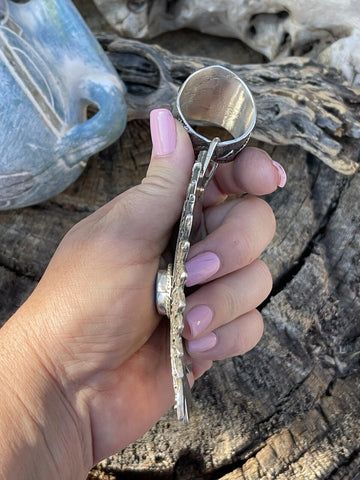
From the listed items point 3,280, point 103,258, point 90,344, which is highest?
point 103,258

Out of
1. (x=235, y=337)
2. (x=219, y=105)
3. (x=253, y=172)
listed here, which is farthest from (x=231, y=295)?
(x=219, y=105)

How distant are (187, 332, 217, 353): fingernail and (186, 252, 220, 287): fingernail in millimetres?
88

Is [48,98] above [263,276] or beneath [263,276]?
above

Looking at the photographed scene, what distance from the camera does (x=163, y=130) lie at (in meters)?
0.64

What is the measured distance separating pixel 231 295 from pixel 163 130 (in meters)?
0.26

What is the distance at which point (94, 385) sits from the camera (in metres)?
0.71

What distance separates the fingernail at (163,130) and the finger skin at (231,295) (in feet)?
0.69

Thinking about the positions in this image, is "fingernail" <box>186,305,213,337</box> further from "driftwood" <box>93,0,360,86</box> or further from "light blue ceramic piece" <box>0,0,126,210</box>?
"driftwood" <box>93,0,360,86</box>

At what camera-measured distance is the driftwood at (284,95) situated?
0.89 meters

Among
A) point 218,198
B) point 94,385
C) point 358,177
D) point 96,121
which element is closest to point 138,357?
point 94,385

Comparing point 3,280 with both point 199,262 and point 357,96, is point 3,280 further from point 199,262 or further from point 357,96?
point 357,96

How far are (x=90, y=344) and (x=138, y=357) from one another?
109 millimetres

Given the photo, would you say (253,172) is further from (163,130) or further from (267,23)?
(267,23)

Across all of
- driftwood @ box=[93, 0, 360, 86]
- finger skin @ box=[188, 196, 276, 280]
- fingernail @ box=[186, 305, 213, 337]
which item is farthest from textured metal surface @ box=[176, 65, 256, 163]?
driftwood @ box=[93, 0, 360, 86]
